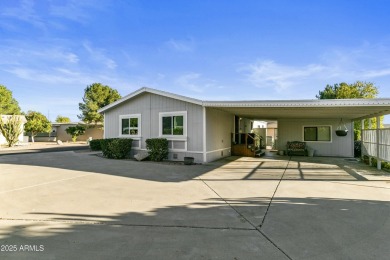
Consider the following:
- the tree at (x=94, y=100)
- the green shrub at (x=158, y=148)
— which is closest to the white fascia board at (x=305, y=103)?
the green shrub at (x=158, y=148)

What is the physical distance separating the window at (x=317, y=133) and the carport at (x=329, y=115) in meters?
0.21

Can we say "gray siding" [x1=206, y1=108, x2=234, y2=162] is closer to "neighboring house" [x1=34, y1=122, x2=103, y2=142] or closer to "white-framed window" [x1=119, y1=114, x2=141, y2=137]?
"white-framed window" [x1=119, y1=114, x2=141, y2=137]

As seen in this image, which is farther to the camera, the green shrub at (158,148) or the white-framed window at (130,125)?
the white-framed window at (130,125)

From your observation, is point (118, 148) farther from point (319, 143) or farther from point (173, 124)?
point (319, 143)

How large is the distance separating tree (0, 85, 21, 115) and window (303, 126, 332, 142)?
42.6m

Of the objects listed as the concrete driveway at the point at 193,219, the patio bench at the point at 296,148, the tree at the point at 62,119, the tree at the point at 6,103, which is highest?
the tree at the point at 6,103

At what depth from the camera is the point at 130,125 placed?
1401 cm

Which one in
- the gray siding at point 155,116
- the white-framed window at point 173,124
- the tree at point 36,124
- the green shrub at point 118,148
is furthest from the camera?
the tree at point 36,124

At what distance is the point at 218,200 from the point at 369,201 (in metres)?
3.37

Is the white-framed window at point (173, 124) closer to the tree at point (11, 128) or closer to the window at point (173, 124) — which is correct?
the window at point (173, 124)

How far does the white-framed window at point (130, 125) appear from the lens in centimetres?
1358

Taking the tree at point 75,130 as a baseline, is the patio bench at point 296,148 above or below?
below

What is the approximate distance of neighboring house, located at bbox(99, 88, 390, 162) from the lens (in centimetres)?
999

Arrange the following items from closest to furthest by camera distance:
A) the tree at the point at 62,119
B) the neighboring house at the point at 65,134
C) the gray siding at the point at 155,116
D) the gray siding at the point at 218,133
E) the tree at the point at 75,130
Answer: the gray siding at the point at 155,116
the gray siding at the point at 218,133
the tree at the point at 75,130
the neighboring house at the point at 65,134
the tree at the point at 62,119
